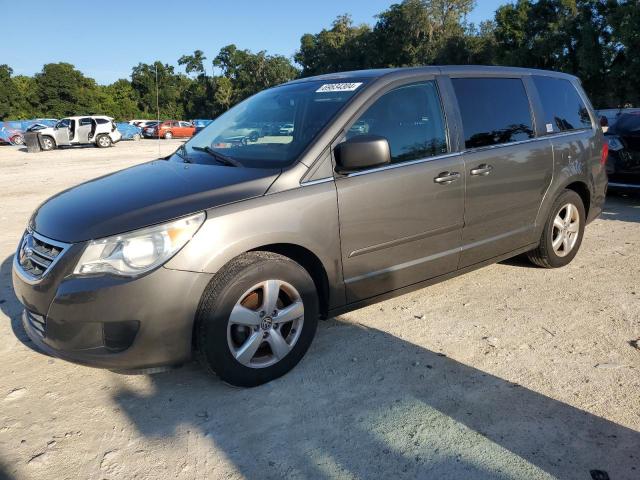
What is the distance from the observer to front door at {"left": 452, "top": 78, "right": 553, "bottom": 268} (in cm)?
370

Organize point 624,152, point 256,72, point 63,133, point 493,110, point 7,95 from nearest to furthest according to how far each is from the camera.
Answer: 1. point 493,110
2. point 624,152
3. point 63,133
4. point 7,95
5. point 256,72

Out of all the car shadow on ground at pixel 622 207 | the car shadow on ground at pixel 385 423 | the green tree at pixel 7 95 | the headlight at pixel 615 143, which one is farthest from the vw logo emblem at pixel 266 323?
the green tree at pixel 7 95

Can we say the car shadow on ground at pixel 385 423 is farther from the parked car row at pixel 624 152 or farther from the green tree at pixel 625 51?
the green tree at pixel 625 51

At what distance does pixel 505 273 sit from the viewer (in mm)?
4625

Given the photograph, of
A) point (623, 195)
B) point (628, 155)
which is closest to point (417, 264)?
point (628, 155)

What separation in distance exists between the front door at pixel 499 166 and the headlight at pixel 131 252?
2.15 metres

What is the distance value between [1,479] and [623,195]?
9216 millimetres

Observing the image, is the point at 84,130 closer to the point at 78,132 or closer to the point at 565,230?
the point at 78,132

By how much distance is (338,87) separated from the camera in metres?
3.43

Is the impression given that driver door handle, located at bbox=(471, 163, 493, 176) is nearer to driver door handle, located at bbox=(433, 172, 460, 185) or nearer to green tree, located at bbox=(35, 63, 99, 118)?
driver door handle, located at bbox=(433, 172, 460, 185)

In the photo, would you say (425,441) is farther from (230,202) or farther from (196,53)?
(196,53)

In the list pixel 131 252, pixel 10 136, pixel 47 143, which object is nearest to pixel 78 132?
pixel 47 143

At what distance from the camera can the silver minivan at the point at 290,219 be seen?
2500 millimetres

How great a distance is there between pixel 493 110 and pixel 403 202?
130 centimetres
